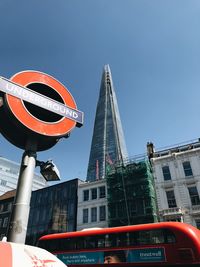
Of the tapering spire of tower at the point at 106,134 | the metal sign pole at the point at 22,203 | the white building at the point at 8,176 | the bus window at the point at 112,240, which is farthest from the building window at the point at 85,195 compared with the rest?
the white building at the point at 8,176

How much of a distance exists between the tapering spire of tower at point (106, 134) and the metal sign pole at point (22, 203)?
120 meters

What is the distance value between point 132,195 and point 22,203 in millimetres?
25795

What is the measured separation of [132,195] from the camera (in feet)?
96.9

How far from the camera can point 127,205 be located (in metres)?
29.3

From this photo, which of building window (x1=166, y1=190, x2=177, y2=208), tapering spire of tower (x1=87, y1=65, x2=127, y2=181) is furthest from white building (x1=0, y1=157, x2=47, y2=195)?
building window (x1=166, y1=190, x2=177, y2=208)

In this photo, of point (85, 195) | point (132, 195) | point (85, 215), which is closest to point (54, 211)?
point (85, 195)

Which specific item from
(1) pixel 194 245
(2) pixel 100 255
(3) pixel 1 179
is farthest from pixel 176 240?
(3) pixel 1 179

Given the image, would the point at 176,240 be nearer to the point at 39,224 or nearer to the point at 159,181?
the point at 159,181

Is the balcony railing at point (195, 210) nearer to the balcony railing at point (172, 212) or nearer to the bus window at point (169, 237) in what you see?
the balcony railing at point (172, 212)

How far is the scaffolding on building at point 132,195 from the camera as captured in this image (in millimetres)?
27612

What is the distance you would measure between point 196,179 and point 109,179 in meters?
11.9

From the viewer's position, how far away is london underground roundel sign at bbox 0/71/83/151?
607cm

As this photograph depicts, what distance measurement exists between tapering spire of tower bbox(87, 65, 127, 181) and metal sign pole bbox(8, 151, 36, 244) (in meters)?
120

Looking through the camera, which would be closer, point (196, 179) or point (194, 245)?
point (194, 245)
